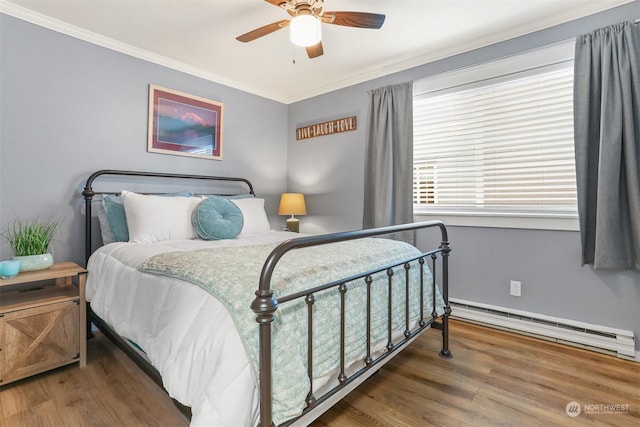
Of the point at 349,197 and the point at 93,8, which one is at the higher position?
the point at 93,8

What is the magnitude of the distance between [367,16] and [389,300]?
161cm

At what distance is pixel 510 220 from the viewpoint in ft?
8.16

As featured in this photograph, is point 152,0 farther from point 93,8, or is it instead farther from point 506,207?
point 506,207

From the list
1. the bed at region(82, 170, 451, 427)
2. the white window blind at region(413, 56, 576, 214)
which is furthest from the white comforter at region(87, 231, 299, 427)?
the white window blind at region(413, 56, 576, 214)

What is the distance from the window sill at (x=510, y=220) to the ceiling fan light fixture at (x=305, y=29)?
5.97 feet

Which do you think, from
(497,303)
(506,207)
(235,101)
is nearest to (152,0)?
(235,101)

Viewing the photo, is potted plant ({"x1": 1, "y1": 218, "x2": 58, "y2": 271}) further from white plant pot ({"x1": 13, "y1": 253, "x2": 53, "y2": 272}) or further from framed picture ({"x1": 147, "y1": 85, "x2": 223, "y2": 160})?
framed picture ({"x1": 147, "y1": 85, "x2": 223, "y2": 160})

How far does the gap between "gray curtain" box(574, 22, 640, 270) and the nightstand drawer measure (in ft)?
10.9

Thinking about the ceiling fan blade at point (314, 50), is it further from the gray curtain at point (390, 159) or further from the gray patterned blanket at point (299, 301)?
the gray patterned blanket at point (299, 301)

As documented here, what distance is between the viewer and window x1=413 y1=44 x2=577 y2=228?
2.32m

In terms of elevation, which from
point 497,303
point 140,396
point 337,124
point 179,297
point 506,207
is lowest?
point 140,396

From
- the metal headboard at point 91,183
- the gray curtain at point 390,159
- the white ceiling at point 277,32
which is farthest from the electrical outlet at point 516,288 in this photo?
the metal headboard at point 91,183

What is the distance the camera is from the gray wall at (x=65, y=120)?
2178 mm

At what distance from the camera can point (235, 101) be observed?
3.51 m
